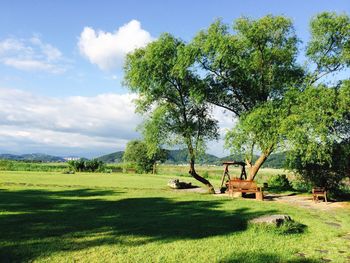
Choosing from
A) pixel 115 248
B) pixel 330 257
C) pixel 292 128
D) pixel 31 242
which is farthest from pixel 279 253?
pixel 292 128

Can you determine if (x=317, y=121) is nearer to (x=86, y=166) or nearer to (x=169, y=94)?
(x=169, y=94)

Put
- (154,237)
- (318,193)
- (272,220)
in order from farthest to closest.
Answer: (318,193) < (272,220) < (154,237)

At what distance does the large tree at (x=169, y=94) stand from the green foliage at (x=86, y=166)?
44.5 m

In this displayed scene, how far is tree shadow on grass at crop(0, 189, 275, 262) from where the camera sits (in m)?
9.53

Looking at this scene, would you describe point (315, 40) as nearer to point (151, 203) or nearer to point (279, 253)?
point (151, 203)

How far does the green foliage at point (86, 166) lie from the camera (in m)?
68.2

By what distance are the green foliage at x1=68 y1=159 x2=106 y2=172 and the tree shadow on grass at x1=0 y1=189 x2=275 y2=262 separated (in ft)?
166

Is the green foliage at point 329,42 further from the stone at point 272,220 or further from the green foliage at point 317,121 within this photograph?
the stone at point 272,220

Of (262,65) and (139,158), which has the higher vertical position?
(262,65)

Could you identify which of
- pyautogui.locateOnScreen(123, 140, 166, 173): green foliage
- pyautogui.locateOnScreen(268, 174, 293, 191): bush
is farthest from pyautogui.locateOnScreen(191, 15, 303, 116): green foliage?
pyautogui.locateOnScreen(123, 140, 166, 173): green foliage

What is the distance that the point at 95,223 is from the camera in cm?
1262

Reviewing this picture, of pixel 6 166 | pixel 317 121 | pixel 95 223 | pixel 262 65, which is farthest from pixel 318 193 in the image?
pixel 6 166

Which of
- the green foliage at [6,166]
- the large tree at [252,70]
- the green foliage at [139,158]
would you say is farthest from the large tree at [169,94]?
the green foliage at [6,166]

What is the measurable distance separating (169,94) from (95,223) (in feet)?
51.7
